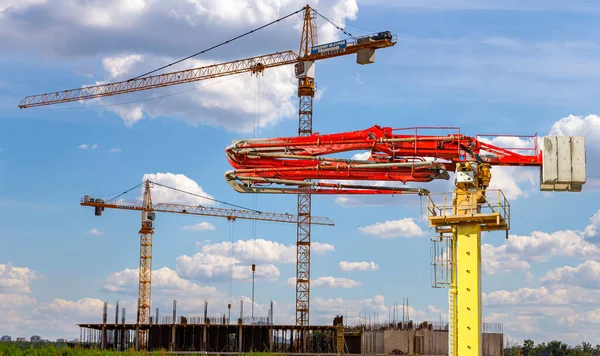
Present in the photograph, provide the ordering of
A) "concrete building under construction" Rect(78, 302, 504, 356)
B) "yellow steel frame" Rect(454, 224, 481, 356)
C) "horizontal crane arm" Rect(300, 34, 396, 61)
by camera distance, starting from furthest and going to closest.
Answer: "horizontal crane arm" Rect(300, 34, 396, 61) → "concrete building under construction" Rect(78, 302, 504, 356) → "yellow steel frame" Rect(454, 224, 481, 356)

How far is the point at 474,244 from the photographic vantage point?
120 ft

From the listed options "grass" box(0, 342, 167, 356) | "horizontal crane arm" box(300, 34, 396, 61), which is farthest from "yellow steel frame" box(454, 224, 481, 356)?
"horizontal crane arm" box(300, 34, 396, 61)

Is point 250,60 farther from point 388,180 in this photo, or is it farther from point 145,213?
point 388,180

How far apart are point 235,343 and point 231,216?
216ft

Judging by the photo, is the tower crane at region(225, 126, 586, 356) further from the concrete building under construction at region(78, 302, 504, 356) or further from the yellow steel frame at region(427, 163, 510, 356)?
the concrete building under construction at region(78, 302, 504, 356)

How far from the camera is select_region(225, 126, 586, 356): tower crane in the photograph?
36594mm

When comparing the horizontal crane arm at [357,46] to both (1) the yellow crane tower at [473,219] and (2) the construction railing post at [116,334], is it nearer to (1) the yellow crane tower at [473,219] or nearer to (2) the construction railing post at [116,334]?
(2) the construction railing post at [116,334]

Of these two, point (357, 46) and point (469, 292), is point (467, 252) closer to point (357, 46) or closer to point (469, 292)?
point (469, 292)

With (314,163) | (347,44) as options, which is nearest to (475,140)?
(314,163)

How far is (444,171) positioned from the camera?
40781mm

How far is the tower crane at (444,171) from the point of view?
36.6m

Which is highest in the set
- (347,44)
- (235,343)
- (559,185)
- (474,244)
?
(347,44)

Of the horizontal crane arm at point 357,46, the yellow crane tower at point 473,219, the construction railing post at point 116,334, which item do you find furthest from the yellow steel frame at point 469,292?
the horizontal crane arm at point 357,46

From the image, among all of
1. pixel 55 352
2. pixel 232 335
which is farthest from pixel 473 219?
pixel 232 335
